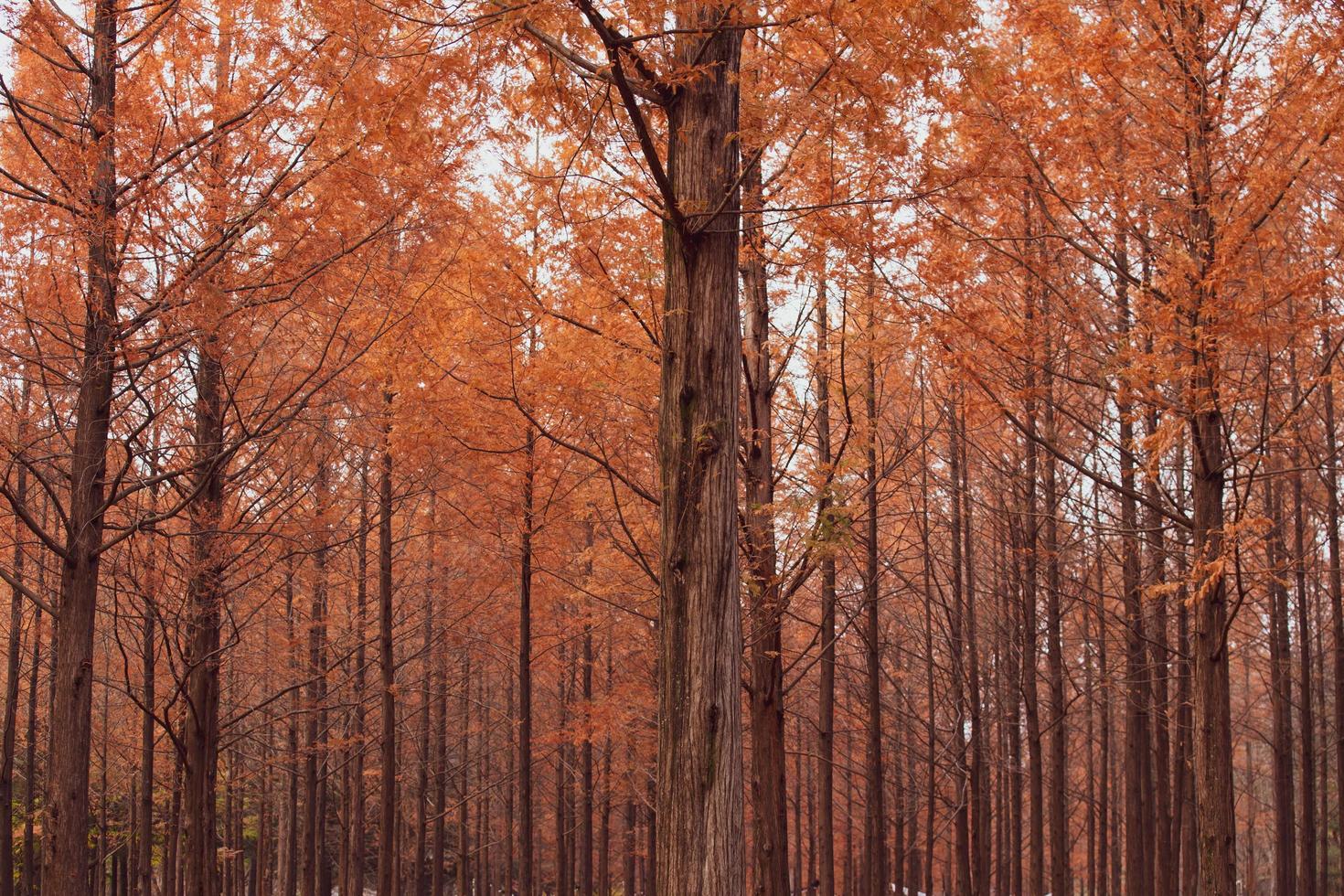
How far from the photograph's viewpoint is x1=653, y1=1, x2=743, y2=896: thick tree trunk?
155 inches

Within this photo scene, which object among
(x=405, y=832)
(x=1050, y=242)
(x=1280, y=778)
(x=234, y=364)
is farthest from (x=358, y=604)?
(x=405, y=832)

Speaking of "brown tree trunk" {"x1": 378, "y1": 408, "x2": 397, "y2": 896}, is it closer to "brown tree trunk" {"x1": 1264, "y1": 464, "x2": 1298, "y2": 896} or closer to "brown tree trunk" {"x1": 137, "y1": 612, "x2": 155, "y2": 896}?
"brown tree trunk" {"x1": 137, "y1": 612, "x2": 155, "y2": 896}

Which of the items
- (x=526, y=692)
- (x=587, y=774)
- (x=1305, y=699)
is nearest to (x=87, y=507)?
(x=526, y=692)

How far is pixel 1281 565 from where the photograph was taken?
16.6 feet

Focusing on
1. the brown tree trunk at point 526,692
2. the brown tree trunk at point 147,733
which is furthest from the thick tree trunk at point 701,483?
the brown tree trunk at point 147,733

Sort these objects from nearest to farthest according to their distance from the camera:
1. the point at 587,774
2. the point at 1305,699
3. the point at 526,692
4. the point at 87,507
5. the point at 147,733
→ the point at 87,507, the point at 147,733, the point at 526,692, the point at 1305,699, the point at 587,774

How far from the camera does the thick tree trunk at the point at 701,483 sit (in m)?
3.93

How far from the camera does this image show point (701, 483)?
13.6 ft

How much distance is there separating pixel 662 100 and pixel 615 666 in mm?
13307

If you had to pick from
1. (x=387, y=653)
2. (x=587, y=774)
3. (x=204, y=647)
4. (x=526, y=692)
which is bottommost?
(x=587, y=774)

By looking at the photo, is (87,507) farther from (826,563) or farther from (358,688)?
(358,688)

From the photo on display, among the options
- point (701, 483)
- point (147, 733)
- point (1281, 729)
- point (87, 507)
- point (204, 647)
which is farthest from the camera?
point (1281, 729)

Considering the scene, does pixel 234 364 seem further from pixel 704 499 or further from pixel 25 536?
pixel 25 536

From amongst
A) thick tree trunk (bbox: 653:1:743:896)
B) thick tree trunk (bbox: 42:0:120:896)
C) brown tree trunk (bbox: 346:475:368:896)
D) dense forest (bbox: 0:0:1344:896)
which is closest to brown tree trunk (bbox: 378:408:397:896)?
dense forest (bbox: 0:0:1344:896)
